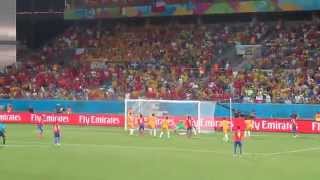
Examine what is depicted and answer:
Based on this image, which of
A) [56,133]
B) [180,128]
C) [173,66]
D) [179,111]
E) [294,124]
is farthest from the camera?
[173,66]

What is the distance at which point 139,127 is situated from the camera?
43.5 meters

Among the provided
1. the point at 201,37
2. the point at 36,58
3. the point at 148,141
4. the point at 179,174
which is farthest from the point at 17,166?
the point at 36,58

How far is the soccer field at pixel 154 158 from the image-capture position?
923 inches

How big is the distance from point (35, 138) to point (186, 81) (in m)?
16.8

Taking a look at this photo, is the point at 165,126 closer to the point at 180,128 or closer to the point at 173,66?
the point at 180,128

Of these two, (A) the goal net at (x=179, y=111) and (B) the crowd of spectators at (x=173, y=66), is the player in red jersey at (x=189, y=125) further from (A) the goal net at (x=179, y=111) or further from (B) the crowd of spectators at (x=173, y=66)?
(B) the crowd of spectators at (x=173, y=66)

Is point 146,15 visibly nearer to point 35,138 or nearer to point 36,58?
point 36,58

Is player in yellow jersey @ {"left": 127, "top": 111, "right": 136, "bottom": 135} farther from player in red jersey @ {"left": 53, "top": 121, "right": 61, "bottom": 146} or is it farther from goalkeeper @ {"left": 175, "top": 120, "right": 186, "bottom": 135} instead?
player in red jersey @ {"left": 53, "top": 121, "right": 61, "bottom": 146}

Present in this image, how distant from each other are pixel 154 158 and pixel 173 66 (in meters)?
28.4

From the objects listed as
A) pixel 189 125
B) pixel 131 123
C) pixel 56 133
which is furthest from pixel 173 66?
pixel 56 133

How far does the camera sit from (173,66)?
57.0 meters

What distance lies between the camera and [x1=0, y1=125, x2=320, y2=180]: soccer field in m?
23.4

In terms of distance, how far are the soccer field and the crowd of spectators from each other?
Answer: 7825mm

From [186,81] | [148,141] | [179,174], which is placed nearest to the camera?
[179,174]
